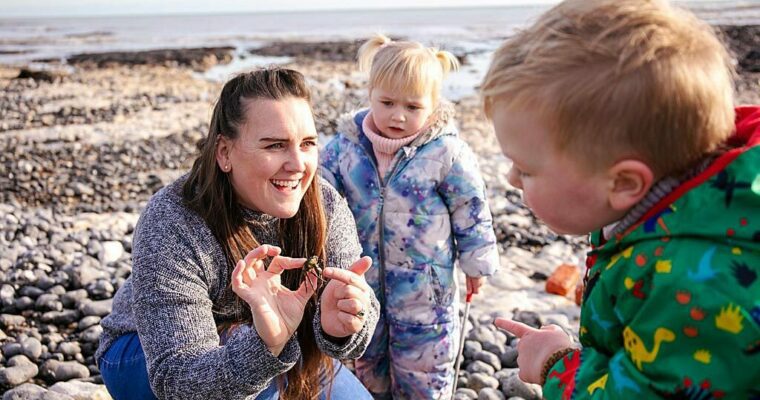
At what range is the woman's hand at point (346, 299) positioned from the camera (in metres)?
2.59

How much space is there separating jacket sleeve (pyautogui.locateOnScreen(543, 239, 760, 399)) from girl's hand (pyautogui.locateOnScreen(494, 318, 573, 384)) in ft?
1.19

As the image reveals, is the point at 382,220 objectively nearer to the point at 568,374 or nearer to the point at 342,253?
the point at 342,253

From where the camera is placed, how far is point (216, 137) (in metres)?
2.97

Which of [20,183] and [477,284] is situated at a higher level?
[477,284]

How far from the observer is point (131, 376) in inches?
118

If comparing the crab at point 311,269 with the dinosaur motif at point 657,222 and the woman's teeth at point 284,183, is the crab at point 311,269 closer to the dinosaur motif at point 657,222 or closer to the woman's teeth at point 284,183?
the woman's teeth at point 284,183

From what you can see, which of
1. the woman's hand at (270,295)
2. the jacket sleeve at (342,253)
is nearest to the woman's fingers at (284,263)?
the woman's hand at (270,295)

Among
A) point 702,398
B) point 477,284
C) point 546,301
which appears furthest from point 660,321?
point 546,301

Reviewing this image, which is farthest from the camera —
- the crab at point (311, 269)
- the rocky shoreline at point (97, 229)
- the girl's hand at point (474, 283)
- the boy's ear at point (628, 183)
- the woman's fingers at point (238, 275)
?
the rocky shoreline at point (97, 229)

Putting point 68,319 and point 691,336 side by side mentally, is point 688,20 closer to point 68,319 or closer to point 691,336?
point 691,336

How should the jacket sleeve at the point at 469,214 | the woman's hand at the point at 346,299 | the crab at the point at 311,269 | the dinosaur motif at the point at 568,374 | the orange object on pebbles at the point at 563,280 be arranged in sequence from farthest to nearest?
the orange object on pebbles at the point at 563,280 < the jacket sleeve at the point at 469,214 < the crab at the point at 311,269 < the woman's hand at the point at 346,299 < the dinosaur motif at the point at 568,374

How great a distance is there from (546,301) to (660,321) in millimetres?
3854

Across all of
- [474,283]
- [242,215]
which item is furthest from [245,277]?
[474,283]

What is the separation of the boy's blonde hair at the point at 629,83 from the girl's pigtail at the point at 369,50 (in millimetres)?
2472
